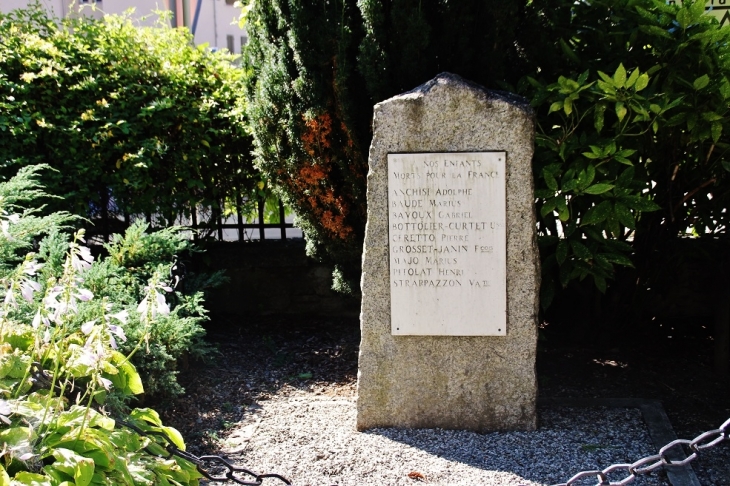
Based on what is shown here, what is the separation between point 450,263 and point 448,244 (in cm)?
9

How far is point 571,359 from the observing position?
199 inches

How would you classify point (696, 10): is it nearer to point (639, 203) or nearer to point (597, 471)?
point (639, 203)

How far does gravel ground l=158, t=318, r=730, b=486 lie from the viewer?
3.55 metres

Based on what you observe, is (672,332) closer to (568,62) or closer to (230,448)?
(568,62)

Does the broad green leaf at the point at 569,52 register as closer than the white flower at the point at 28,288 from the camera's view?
No

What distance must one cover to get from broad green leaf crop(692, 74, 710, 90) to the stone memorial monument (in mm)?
942

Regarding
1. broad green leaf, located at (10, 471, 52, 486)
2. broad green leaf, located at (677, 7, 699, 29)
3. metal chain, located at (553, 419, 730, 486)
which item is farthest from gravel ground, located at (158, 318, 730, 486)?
broad green leaf, located at (677, 7, 699, 29)

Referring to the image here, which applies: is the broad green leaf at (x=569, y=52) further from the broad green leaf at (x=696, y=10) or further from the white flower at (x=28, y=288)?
the white flower at (x=28, y=288)

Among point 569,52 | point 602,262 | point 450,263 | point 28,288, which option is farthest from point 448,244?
point 28,288

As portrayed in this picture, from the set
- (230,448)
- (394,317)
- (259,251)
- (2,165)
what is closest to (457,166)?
(394,317)

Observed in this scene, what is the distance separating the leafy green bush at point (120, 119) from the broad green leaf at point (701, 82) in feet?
8.96

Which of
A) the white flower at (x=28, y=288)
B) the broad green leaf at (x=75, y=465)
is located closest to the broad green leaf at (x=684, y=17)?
the white flower at (x=28, y=288)

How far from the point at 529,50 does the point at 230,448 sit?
2.61 metres

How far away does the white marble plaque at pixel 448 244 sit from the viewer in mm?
3768
